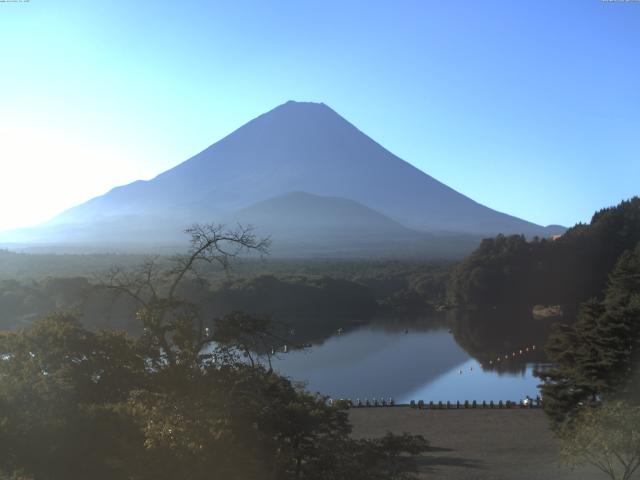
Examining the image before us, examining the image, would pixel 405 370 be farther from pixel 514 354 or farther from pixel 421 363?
pixel 514 354

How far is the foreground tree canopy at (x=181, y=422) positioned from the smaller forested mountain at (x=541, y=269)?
28.1m

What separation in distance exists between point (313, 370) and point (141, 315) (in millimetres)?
14285

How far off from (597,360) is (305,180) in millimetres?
96335

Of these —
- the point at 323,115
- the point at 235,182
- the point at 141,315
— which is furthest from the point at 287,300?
the point at 323,115

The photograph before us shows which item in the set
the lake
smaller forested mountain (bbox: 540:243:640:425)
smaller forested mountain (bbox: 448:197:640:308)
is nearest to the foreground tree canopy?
smaller forested mountain (bbox: 540:243:640:425)

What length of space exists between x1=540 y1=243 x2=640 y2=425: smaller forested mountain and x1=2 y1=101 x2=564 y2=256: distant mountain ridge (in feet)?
285

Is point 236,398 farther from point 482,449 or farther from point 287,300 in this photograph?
point 287,300

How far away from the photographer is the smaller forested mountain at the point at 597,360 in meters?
8.86

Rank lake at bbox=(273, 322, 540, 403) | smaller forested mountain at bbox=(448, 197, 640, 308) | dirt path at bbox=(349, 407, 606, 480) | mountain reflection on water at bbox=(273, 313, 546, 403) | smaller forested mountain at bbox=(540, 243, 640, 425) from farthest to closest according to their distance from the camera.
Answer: smaller forested mountain at bbox=(448, 197, 640, 308) < mountain reflection on water at bbox=(273, 313, 546, 403) < lake at bbox=(273, 322, 540, 403) < smaller forested mountain at bbox=(540, 243, 640, 425) < dirt path at bbox=(349, 407, 606, 480)

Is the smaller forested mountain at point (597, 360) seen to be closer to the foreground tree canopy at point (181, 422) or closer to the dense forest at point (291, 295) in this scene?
the foreground tree canopy at point (181, 422)

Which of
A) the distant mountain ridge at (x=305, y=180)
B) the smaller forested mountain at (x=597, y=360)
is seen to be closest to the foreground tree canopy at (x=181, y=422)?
the smaller forested mountain at (x=597, y=360)

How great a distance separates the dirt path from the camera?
831cm

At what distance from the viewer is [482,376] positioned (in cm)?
1741

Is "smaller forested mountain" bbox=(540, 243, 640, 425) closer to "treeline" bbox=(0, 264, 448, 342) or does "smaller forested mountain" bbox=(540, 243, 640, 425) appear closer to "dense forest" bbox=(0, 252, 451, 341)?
"dense forest" bbox=(0, 252, 451, 341)
